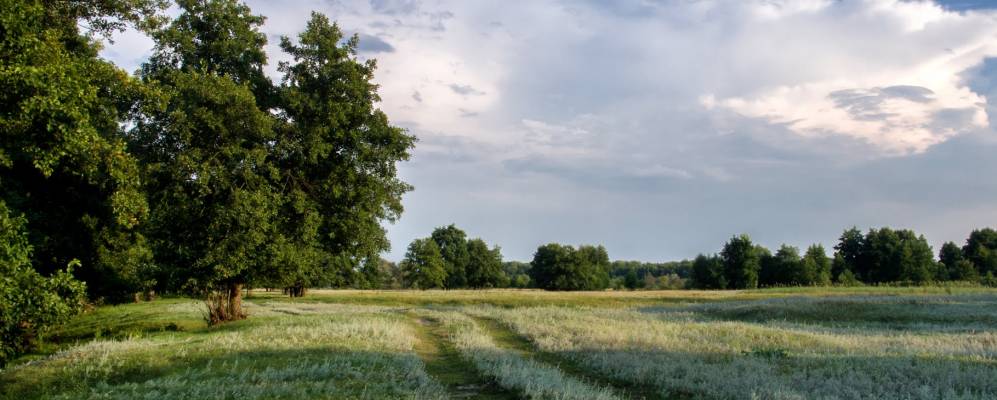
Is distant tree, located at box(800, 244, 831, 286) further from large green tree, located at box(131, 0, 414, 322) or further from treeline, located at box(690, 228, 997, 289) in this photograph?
large green tree, located at box(131, 0, 414, 322)

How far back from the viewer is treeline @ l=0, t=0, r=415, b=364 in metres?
16.4

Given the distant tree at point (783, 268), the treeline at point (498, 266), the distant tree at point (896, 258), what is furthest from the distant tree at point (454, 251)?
the distant tree at point (896, 258)

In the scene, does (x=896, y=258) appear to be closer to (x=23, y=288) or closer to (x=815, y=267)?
(x=815, y=267)

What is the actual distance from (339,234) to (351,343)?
11.6m

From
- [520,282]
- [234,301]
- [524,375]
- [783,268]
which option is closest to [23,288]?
[524,375]

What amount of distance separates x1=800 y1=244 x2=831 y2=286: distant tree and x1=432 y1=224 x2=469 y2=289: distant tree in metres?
69.6

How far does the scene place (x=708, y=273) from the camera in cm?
13075

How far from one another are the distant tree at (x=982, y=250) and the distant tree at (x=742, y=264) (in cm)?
3976

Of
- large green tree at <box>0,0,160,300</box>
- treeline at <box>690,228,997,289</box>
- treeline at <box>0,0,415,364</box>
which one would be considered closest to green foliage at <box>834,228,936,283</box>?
treeline at <box>690,228,997,289</box>

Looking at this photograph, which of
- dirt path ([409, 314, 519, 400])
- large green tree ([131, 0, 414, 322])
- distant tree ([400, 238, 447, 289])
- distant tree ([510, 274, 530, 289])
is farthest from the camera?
distant tree ([510, 274, 530, 289])

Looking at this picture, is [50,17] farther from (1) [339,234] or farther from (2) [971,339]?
(2) [971,339]

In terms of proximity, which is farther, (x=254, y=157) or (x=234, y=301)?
(x=234, y=301)

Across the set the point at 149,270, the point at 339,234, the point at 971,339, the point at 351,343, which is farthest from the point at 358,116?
the point at 971,339

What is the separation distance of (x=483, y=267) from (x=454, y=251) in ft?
24.6
